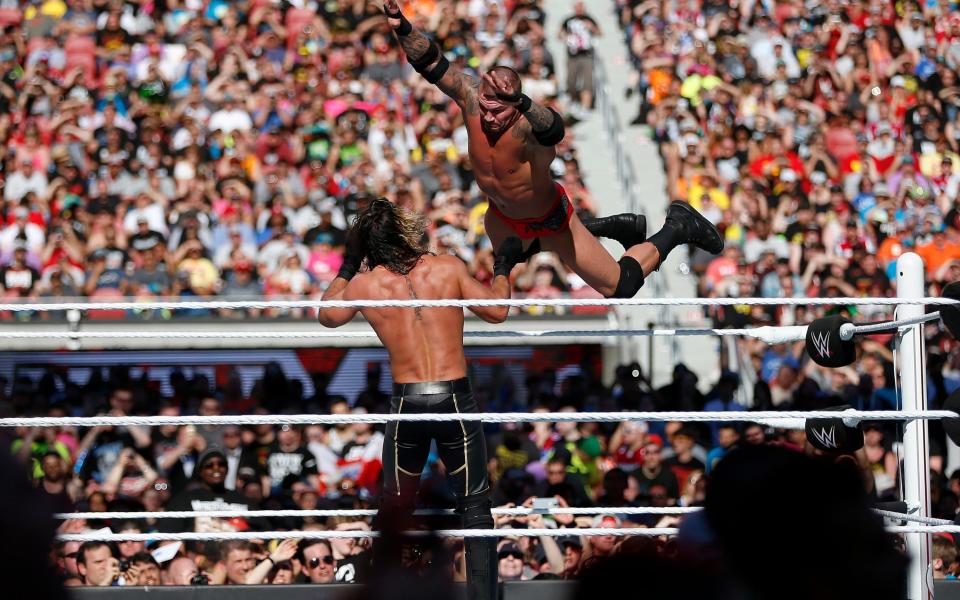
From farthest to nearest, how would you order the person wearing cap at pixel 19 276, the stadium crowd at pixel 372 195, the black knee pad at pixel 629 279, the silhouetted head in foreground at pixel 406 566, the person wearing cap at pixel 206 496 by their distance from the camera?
the person wearing cap at pixel 19 276 < the stadium crowd at pixel 372 195 < the person wearing cap at pixel 206 496 < the black knee pad at pixel 629 279 < the silhouetted head in foreground at pixel 406 566

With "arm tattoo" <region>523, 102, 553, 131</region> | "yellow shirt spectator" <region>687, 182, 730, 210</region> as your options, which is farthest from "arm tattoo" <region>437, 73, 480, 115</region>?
"yellow shirt spectator" <region>687, 182, 730, 210</region>

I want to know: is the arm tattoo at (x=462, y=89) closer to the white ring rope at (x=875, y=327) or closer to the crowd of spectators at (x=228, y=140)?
the white ring rope at (x=875, y=327)

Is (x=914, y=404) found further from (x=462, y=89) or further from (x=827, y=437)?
(x=462, y=89)

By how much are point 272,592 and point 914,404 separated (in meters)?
2.18

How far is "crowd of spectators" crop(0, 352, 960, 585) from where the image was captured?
17.6 ft

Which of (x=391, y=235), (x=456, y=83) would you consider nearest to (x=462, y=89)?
(x=456, y=83)

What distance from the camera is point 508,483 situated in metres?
6.38

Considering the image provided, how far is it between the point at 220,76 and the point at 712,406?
17.9 feet

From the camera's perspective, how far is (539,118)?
423cm

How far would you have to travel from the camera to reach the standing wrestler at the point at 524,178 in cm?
434

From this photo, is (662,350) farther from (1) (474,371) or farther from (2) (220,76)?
(2) (220,76)

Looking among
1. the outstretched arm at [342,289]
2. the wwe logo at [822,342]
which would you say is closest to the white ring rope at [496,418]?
the wwe logo at [822,342]

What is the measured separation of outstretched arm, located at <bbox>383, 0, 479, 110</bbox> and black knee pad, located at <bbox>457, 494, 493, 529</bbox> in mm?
1388

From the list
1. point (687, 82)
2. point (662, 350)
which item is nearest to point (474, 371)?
point (662, 350)
